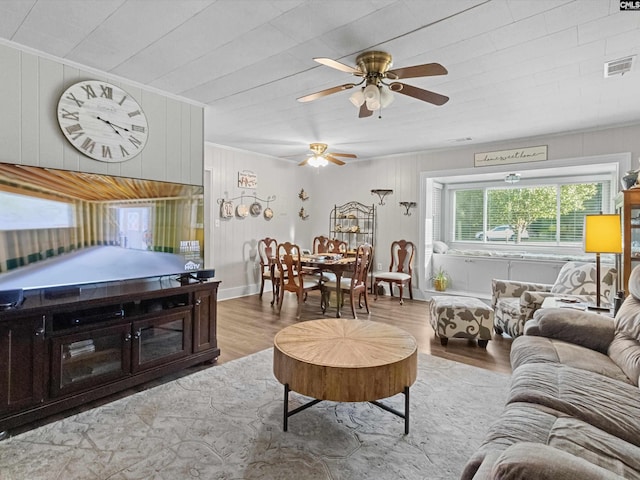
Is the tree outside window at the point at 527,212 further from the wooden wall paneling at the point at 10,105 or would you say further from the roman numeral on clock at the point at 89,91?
the wooden wall paneling at the point at 10,105

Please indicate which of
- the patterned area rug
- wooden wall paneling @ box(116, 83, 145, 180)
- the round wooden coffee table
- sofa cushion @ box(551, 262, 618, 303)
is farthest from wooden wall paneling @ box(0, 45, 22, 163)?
sofa cushion @ box(551, 262, 618, 303)

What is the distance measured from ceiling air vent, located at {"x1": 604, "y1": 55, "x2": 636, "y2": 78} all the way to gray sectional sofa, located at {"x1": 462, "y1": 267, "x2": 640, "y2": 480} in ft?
5.33

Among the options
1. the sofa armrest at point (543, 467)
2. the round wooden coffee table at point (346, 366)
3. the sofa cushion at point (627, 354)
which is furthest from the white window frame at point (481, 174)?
the sofa armrest at point (543, 467)

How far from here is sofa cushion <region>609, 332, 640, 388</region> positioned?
1907mm

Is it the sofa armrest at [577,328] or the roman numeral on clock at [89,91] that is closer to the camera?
the sofa armrest at [577,328]

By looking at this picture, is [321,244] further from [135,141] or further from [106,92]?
[106,92]

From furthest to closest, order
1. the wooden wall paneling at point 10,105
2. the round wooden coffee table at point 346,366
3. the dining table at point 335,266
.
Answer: the dining table at point 335,266 < the wooden wall paneling at point 10,105 < the round wooden coffee table at point 346,366

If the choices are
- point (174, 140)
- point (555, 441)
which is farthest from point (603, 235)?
point (174, 140)

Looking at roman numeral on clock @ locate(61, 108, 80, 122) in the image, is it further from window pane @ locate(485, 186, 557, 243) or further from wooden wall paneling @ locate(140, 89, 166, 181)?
window pane @ locate(485, 186, 557, 243)

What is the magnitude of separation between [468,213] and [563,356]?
4948 millimetres

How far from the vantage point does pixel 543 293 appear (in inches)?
143

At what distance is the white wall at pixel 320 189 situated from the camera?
18.4 ft

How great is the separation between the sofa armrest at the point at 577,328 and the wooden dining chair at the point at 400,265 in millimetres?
3318

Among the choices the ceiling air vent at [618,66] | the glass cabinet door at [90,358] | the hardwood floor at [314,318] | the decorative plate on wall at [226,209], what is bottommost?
the hardwood floor at [314,318]
